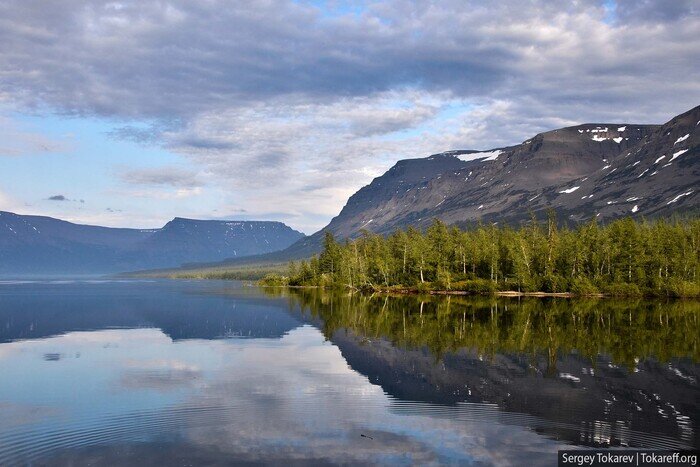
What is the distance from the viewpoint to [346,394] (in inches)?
1271

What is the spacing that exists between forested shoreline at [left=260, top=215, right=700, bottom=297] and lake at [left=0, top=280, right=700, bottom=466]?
62.7 metres

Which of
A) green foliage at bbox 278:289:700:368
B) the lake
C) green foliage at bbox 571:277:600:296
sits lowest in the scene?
the lake

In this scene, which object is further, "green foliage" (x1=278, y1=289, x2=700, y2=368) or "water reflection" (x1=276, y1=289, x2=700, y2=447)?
"green foliage" (x1=278, y1=289, x2=700, y2=368)

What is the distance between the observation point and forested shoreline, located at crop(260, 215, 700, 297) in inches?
4852

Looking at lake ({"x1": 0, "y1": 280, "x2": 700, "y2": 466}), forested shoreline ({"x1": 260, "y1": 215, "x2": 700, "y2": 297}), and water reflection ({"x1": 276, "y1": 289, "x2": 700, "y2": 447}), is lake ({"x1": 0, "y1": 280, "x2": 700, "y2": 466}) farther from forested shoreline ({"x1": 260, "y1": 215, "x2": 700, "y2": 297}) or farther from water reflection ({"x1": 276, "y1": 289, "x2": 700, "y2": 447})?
forested shoreline ({"x1": 260, "y1": 215, "x2": 700, "y2": 297})

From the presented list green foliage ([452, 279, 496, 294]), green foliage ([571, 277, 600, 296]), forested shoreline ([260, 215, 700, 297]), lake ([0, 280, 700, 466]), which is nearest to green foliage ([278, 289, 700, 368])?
lake ([0, 280, 700, 466])

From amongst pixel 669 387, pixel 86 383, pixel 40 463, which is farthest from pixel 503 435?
pixel 86 383

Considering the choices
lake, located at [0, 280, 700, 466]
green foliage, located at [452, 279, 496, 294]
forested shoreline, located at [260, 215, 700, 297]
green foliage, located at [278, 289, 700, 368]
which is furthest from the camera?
green foliage, located at [452, 279, 496, 294]

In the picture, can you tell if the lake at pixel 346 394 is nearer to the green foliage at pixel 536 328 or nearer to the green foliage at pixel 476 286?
the green foliage at pixel 536 328

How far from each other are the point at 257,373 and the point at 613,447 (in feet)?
72.0

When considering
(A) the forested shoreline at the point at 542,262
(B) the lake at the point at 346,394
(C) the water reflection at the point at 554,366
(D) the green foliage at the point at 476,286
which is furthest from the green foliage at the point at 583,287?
(B) the lake at the point at 346,394

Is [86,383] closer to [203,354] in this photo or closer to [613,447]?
[203,354]

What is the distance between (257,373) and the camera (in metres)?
38.4

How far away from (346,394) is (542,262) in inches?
4319
